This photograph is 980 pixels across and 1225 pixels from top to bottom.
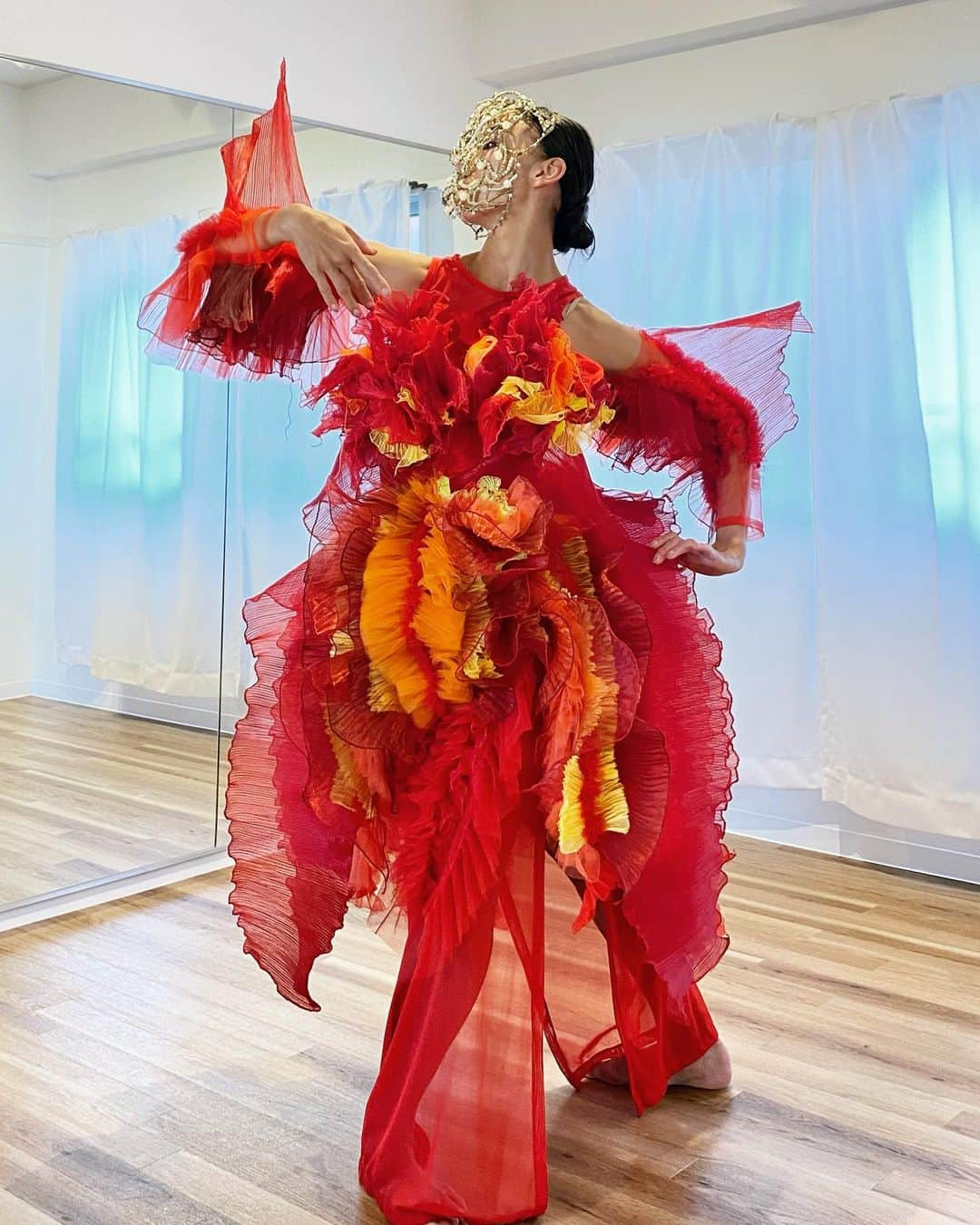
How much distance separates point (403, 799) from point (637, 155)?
8.60ft

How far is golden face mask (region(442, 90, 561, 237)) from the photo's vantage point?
1996 mm

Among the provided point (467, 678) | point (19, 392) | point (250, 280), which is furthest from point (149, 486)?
point (467, 678)

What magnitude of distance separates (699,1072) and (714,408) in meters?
1.10

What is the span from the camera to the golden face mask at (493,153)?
1996mm

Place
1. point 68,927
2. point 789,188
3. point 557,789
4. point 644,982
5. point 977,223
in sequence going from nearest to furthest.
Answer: point 557,789, point 644,982, point 68,927, point 977,223, point 789,188

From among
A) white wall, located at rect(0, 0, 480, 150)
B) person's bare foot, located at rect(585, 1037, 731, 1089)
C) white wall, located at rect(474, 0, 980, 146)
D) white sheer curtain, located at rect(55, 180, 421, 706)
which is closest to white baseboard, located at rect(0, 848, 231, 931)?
white sheer curtain, located at rect(55, 180, 421, 706)

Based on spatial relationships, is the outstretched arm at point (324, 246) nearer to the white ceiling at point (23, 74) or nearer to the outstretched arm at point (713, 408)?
the outstretched arm at point (713, 408)

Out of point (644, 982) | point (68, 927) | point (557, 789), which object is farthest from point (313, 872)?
point (68, 927)

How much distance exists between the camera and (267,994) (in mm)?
2664

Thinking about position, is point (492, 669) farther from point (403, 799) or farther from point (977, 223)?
point (977, 223)

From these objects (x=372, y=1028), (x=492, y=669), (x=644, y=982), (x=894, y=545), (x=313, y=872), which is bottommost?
(x=372, y=1028)

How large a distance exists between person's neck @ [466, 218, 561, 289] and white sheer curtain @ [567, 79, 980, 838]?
1.76m

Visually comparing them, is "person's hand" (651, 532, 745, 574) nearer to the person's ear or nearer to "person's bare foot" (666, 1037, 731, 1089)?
the person's ear

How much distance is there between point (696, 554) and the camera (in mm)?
2131
